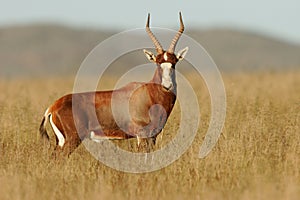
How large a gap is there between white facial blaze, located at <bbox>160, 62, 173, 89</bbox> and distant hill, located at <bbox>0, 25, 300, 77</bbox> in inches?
3737

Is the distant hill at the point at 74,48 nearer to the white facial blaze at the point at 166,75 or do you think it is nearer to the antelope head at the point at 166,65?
the antelope head at the point at 166,65

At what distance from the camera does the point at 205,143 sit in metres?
10.1

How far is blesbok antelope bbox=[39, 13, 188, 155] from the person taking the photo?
10.8 meters

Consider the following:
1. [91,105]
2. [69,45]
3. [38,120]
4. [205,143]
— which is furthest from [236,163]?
[69,45]

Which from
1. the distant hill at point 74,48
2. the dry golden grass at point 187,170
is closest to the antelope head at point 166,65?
the dry golden grass at point 187,170

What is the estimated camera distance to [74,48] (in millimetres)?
122938

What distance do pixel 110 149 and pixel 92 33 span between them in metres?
134

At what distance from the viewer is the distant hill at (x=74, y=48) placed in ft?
376

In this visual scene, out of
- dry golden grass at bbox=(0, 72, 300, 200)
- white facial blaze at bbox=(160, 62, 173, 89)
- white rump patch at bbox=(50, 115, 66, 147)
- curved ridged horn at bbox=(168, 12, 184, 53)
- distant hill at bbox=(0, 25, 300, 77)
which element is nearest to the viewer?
dry golden grass at bbox=(0, 72, 300, 200)

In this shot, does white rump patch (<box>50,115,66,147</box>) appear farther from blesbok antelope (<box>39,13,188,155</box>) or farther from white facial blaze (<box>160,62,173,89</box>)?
white facial blaze (<box>160,62,173,89</box>)

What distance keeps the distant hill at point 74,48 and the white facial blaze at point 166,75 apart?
94928mm

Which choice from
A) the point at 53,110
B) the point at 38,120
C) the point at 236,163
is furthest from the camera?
the point at 38,120

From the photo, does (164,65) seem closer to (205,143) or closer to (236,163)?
(205,143)

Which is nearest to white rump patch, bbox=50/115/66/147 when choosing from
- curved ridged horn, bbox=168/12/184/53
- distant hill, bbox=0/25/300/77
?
curved ridged horn, bbox=168/12/184/53
